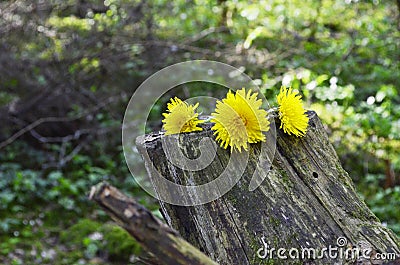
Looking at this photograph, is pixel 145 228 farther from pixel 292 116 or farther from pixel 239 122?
pixel 292 116

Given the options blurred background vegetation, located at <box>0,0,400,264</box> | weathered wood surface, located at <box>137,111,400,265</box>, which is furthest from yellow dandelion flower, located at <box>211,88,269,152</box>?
blurred background vegetation, located at <box>0,0,400,264</box>

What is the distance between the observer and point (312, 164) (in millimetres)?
1464

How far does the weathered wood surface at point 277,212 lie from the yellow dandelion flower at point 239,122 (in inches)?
1.6

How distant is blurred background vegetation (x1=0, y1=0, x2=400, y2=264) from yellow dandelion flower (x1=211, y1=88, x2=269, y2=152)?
2.44 m

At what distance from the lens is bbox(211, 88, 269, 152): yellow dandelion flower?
4.57 ft

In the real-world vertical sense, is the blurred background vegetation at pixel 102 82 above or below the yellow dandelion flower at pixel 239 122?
above

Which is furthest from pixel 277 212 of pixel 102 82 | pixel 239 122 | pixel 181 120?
pixel 102 82

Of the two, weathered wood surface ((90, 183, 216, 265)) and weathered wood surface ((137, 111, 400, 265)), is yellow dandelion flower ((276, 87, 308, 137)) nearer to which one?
weathered wood surface ((137, 111, 400, 265))

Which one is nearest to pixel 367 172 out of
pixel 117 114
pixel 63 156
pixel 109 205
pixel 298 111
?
pixel 117 114

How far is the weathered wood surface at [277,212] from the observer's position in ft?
4.27

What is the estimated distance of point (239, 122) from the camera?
4.65ft

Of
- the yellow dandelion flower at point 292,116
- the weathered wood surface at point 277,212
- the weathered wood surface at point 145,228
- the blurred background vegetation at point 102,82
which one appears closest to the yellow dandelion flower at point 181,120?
the weathered wood surface at point 277,212

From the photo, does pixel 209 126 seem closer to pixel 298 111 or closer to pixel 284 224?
pixel 298 111

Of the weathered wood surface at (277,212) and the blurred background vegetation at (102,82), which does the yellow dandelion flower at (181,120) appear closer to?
the weathered wood surface at (277,212)
